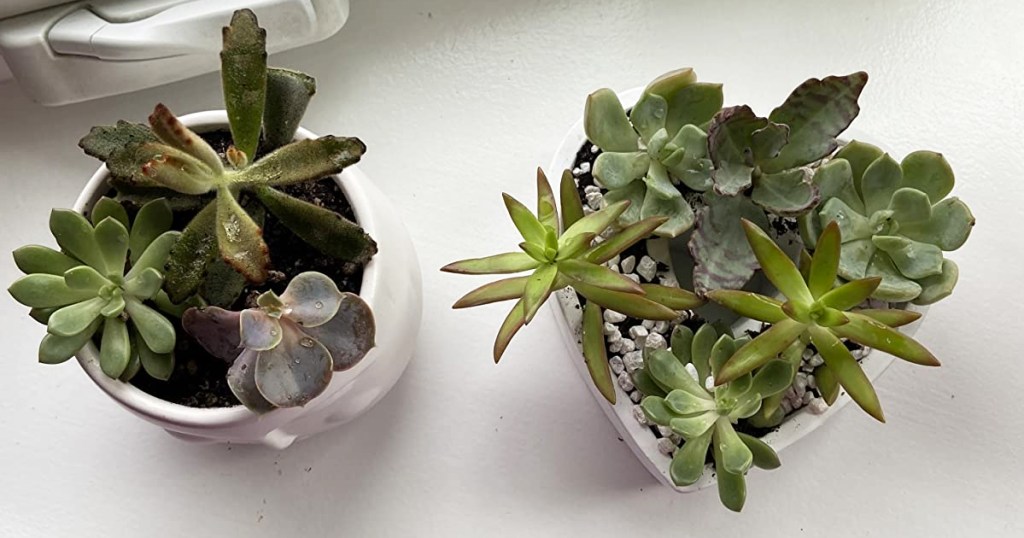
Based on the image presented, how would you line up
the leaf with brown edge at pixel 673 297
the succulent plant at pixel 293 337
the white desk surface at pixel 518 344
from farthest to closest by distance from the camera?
the white desk surface at pixel 518 344
the leaf with brown edge at pixel 673 297
the succulent plant at pixel 293 337

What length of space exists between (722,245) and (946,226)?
7.1 inches

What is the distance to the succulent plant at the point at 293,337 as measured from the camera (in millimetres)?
642

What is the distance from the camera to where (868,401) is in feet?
2.37

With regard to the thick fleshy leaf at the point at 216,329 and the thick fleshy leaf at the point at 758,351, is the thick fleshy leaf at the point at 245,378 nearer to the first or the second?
the thick fleshy leaf at the point at 216,329

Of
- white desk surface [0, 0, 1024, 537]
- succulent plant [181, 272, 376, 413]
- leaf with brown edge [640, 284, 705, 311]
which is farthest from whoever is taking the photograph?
white desk surface [0, 0, 1024, 537]

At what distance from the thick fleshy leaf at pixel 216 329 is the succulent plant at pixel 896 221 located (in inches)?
18.0

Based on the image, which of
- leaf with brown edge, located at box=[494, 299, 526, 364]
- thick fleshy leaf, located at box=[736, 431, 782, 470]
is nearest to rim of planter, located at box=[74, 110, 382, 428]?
leaf with brown edge, located at box=[494, 299, 526, 364]

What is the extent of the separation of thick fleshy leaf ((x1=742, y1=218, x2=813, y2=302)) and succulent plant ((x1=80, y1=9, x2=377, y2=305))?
0.94ft

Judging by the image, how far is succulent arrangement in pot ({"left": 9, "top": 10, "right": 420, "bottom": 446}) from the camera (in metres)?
0.65

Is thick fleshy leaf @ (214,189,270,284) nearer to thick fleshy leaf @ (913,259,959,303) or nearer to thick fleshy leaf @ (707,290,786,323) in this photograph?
thick fleshy leaf @ (707,290,786,323)

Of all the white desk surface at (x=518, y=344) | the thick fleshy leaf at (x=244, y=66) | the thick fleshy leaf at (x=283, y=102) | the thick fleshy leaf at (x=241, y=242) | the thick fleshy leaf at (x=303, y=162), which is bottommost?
the white desk surface at (x=518, y=344)

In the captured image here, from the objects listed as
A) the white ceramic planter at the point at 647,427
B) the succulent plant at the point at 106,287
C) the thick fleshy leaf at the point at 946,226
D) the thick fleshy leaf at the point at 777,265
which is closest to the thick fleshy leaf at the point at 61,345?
the succulent plant at the point at 106,287

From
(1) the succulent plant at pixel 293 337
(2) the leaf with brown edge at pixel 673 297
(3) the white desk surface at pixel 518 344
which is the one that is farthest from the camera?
(3) the white desk surface at pixel 518 344

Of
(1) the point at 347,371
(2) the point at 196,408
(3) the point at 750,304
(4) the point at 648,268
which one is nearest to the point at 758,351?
(3) the point at 750,304
